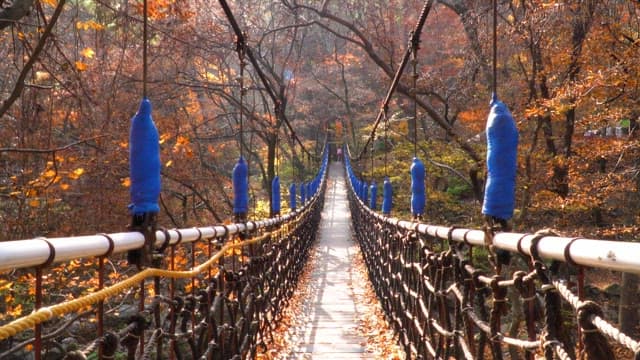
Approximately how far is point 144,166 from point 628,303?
5.98 m

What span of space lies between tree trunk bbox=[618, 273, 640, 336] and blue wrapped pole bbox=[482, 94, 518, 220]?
5.10m

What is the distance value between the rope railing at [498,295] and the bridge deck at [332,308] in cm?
41

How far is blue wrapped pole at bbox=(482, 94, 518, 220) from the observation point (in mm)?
1659

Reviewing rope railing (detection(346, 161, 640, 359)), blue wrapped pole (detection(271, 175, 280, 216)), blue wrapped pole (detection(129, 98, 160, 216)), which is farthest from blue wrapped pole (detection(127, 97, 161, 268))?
blue wrapped pole (detection(271, 175, 280, 216))

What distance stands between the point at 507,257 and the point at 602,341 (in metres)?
0.69

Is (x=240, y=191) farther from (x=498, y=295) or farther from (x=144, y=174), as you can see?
(x=498, y=295)

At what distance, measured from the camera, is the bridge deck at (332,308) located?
3668 millimetres

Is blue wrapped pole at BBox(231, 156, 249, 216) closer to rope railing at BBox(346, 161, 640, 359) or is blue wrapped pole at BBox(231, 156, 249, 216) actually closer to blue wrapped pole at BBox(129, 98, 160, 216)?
rope railing at BBox(346, 161, 640, 359)

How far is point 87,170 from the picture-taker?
580 centimetres

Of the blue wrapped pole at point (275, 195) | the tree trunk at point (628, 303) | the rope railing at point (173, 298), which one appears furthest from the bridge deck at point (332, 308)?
the tree trunk at point (628, 303)

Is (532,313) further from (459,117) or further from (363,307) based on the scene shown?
(459,117)

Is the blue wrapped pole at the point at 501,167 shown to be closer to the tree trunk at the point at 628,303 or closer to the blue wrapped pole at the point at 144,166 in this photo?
the blue wrapped pole at the point at 144,166

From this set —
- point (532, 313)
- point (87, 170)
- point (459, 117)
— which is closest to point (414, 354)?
point (532, 313)

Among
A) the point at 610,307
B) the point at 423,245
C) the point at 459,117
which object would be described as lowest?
the point at 610,307
